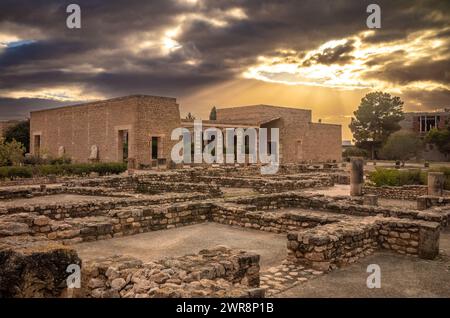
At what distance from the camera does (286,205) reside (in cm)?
1346

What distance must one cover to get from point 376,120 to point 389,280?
2416 inches

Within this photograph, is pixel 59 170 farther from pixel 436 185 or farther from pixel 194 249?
pixel 436 185

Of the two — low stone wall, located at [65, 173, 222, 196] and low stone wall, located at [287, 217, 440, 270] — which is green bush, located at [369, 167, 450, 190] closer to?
low stone wall, located at [65, 173, 222, 196]

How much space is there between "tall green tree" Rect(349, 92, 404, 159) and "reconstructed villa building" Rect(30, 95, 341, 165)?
1158cm

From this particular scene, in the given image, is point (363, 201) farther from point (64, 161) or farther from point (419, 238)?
point (64, 161)

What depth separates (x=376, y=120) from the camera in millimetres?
62656

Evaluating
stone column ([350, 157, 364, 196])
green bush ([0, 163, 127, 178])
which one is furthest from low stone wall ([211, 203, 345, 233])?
green bush ([0, 163, 127, 178])

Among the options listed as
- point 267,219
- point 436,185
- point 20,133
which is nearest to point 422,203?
point 436,185

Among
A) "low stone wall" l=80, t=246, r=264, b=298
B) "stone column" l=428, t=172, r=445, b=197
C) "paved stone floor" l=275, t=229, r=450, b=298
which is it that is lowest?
"paved stone floor" l=275, t=229, r=450, b=298

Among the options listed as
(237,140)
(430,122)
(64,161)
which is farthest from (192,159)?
(430,122)

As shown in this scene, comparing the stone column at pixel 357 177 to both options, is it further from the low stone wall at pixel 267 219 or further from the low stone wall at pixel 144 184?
the low stone wall at pixel 267 219

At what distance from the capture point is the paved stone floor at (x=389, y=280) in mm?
Result: 5258

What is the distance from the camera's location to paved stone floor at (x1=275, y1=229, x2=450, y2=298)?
526 cm

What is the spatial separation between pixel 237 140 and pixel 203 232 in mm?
32114
